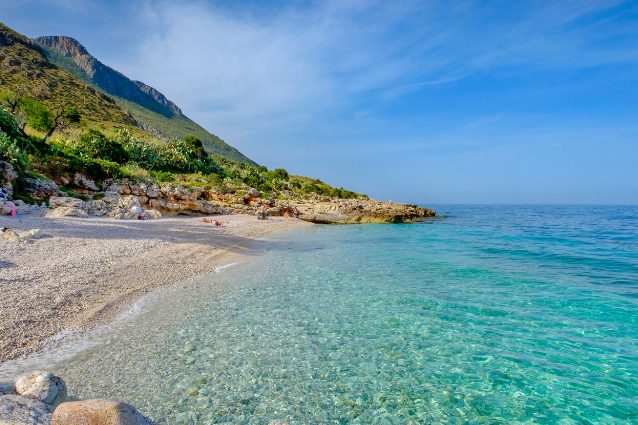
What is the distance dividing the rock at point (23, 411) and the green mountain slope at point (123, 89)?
118 meters

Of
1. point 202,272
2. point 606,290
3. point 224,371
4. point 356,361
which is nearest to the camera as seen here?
point 224,371

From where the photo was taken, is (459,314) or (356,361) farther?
(459,314)

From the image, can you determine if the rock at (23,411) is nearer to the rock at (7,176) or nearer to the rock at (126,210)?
the rock at (126,210)

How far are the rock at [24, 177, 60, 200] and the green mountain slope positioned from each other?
94.8 m

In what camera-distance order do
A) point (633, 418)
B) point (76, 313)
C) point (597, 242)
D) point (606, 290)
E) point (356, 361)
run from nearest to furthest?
point (633, 418), point (356, 361), point (76, 313), point (606, 290), point (597, 242)

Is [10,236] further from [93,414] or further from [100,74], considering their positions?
[100,74]

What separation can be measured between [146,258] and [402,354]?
31.0 feet

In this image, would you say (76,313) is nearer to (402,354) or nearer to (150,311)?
(150,311)

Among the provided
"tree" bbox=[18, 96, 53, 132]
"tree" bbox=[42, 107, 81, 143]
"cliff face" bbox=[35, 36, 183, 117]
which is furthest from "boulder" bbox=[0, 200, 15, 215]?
"cliff face" bbox=[35, 36, 183, 117]

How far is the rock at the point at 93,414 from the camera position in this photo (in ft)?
9.84

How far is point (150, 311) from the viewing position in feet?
26.8

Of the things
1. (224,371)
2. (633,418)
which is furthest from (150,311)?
(633,418)

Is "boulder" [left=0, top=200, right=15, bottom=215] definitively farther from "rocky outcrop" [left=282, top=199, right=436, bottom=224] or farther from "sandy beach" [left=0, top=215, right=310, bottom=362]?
"rocky outcrop" [left=282, top=199, right=436, bottom=224]

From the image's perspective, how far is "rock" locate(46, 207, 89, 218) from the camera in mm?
18344
